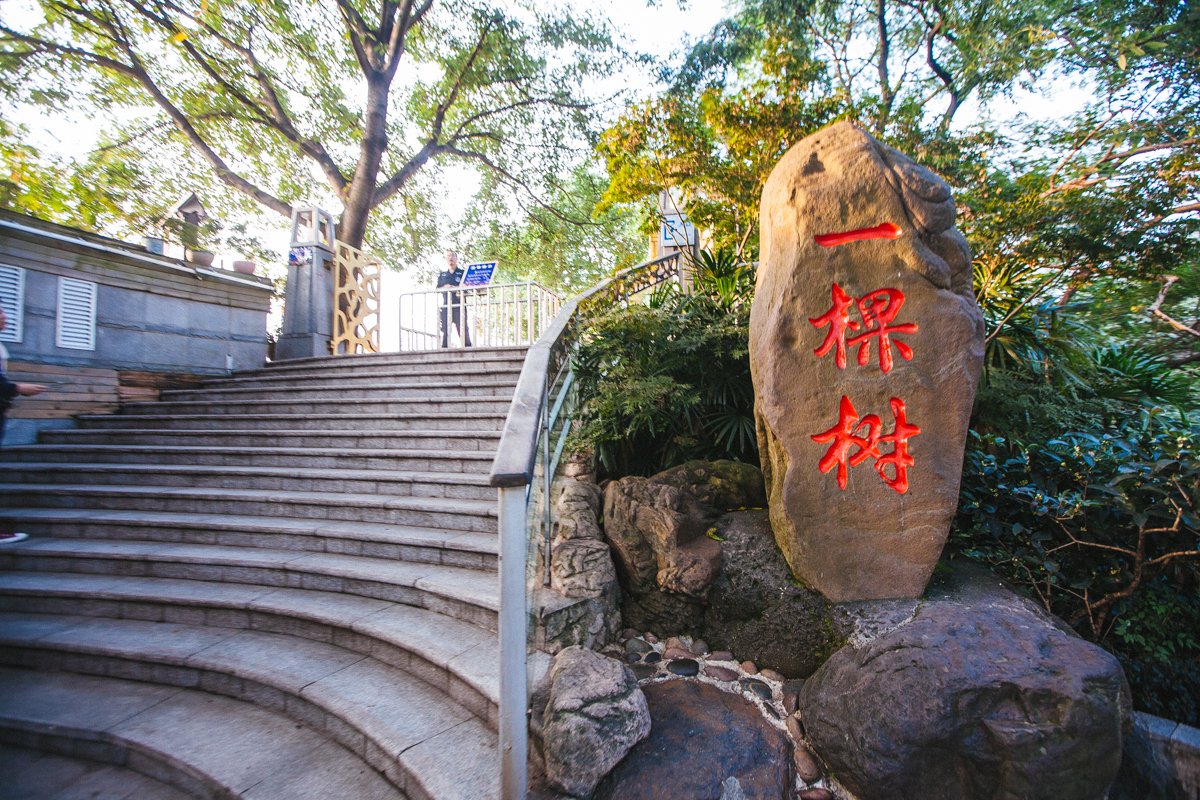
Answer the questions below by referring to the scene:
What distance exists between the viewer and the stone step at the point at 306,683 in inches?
79.9

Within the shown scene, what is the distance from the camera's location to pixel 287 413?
5.43 m

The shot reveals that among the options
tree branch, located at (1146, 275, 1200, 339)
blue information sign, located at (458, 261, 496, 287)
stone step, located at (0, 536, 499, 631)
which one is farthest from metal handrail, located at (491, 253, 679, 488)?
tree branch, located at (1146, 275, 1200, 339)

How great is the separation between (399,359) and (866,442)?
17.5 ft

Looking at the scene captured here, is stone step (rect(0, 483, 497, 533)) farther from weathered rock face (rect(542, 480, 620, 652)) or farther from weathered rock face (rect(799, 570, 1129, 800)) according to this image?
weathered rock face (rect(799, 570, 1129, 800))

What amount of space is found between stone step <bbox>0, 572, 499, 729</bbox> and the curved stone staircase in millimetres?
12

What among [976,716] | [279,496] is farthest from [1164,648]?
[279,496]

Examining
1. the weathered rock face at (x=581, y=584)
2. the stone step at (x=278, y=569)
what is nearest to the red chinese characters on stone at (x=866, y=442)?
the weathered rock face at (x=581, y=584)

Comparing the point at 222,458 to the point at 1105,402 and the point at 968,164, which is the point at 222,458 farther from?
the point at 968,164

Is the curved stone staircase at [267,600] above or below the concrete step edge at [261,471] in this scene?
below

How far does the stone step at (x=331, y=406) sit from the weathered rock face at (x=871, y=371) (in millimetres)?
2804

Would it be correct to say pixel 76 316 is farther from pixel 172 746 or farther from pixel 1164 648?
pixel 1164 648

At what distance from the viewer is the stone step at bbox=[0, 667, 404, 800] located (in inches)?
82.4

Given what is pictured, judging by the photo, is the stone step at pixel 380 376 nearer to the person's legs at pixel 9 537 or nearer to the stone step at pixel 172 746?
the person's legs at pixel 9 537

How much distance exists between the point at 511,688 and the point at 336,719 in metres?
1.06
